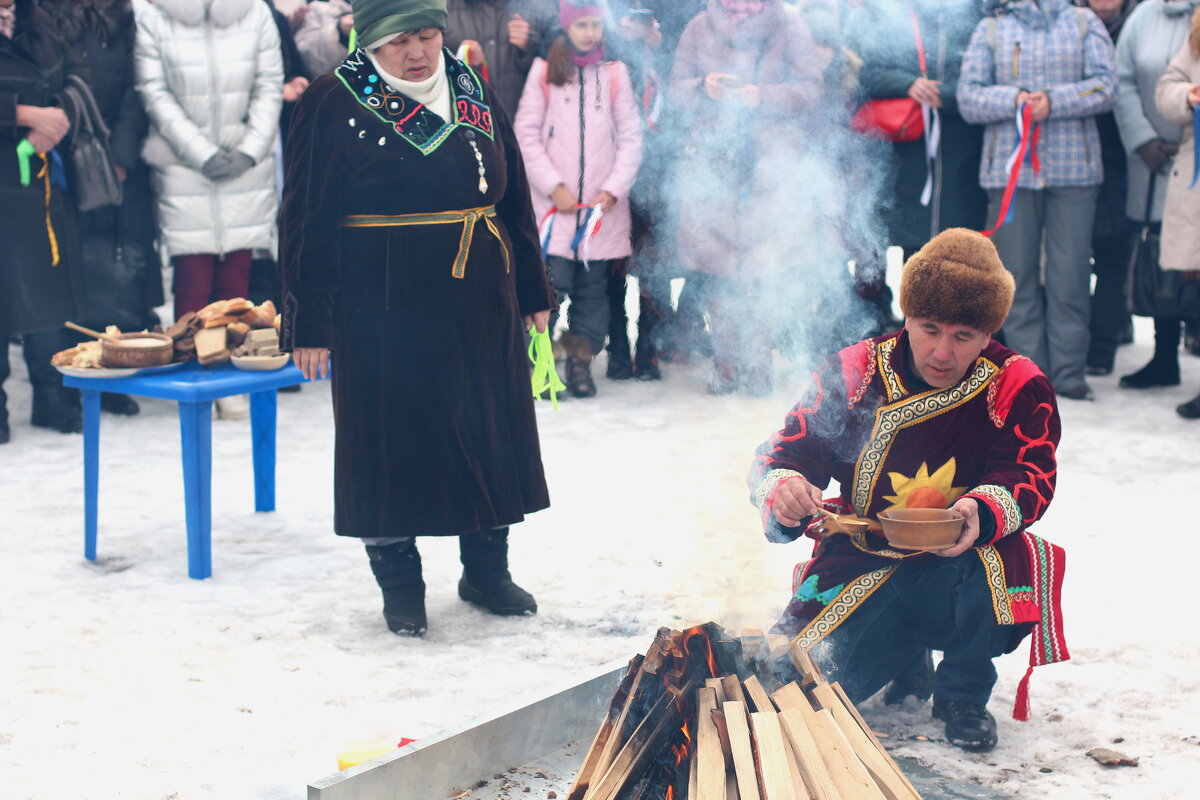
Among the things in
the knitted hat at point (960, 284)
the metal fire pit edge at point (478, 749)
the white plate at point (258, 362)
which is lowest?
the metal fire pit edge at point (478, 749)

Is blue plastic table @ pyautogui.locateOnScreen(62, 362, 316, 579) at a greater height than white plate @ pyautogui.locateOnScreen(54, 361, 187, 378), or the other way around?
white plate @ pyautogui.locateOnScreen(54, 361, 187, 378)

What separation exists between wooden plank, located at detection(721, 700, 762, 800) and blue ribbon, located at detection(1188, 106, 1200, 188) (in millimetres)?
4984

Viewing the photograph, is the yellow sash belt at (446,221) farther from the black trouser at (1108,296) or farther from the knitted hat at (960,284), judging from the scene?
the black trouser at (1108,296)

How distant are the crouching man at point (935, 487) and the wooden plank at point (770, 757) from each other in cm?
58

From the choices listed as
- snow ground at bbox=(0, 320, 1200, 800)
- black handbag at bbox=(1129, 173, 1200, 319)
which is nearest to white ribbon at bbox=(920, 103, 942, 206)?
black handbag at bbox=(1129, 173, 1200, 319)

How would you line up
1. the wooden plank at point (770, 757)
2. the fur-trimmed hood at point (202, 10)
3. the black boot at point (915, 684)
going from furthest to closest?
the fur-trimmed hood at point (202, 10), the black boot at point (915, 684), the wooden plank at point (770, 757)

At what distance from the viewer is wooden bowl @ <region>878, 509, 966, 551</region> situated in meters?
2.89

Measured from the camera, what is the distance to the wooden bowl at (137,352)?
4.34 metres

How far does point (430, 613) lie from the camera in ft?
13.6

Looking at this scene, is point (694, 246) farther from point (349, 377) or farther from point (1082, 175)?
point (349, 377)

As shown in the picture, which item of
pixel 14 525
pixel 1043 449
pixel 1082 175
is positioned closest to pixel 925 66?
pixel 1082 175

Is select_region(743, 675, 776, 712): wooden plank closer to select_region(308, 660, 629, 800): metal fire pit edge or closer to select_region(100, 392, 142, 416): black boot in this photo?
select_region(308, 660, 629, 800): metal fire pit edge

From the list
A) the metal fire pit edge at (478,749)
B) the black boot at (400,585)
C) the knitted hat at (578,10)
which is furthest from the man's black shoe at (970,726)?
the knitted hat at (578,10)

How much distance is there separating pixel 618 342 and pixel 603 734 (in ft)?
17.2
